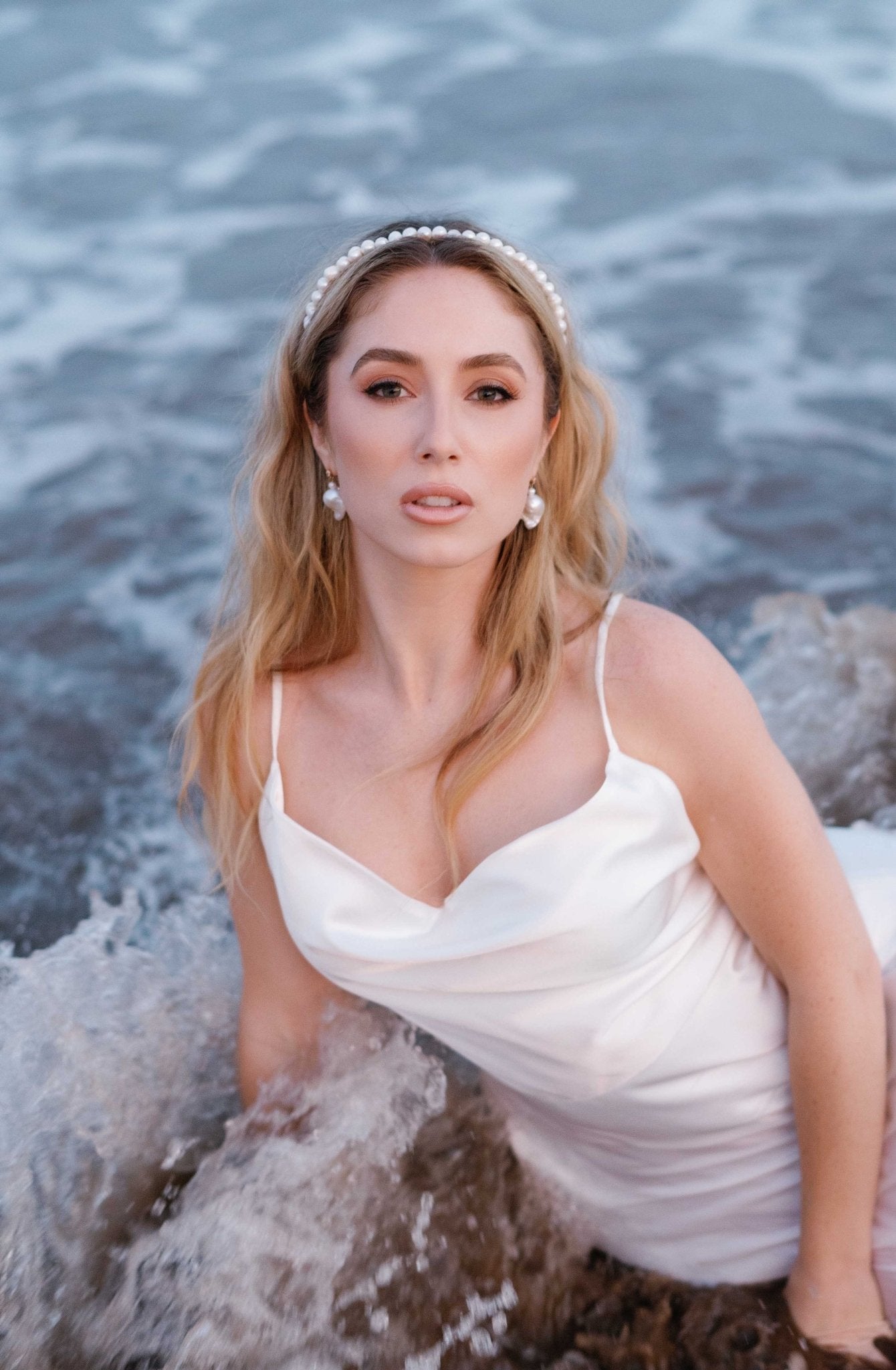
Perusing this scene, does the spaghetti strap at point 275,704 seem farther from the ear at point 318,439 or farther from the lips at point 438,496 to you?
the lips at point 438,496

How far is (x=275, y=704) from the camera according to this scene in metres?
2.82

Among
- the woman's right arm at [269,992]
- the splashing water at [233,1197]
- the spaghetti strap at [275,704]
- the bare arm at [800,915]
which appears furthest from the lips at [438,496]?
the splashing water at [233,1197]

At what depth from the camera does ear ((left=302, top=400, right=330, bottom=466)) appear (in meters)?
2.76

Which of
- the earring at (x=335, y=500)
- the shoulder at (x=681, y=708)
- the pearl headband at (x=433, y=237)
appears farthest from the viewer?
the earring at (x=335, y=500)

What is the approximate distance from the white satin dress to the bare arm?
0.16ft

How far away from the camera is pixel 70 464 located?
648 centimetres

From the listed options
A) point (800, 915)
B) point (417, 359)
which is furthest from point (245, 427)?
point (800, 915)

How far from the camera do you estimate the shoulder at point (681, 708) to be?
2379 millimetres

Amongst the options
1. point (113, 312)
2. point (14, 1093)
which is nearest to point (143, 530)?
point (113, 312)

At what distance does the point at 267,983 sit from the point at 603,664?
116 centimetres

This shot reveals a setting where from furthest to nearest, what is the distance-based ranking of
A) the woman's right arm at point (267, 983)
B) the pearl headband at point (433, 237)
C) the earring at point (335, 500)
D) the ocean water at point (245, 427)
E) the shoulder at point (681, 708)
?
the ocean water at point (245, 427)
the woman's right arm at point (267, 983)
the earring at point (335, 500)
the pearl headband at point (433, 237)
the shoulder at point (681, 708)

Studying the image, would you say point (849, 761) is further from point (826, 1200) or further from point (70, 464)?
point (70, 464)

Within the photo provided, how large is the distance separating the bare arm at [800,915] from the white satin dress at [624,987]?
5cm

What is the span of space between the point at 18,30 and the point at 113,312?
272 inches
